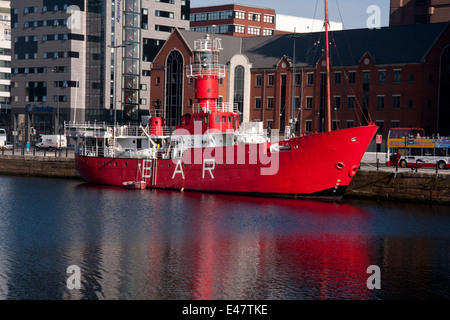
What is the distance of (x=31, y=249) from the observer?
Answer: 98.8ft

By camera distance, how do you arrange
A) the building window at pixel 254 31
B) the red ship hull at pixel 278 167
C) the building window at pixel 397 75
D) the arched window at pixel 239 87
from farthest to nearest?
the building window at pixel 254 31
the arched window at pixel 239 87
the building window at pixel 397 75
the red ship hull at pixel 278 167

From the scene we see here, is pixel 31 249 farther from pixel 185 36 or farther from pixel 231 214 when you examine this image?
pixel 185 36

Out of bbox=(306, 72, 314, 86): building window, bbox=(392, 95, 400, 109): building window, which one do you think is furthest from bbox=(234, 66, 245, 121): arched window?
bbox=(392, 95, 400, 109): building window

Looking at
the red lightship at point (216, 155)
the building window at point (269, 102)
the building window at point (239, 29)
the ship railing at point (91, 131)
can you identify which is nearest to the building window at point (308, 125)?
the building window at point (269, 102)

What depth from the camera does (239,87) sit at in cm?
9612

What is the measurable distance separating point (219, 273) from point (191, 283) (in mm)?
1881

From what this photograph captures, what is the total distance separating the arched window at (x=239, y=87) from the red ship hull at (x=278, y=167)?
148ft

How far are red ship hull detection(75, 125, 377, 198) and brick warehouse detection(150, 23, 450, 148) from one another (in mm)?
24270

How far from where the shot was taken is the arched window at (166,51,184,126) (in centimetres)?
9788

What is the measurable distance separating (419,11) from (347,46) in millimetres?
40572

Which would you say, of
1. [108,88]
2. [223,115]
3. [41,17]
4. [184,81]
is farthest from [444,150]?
[41,17]

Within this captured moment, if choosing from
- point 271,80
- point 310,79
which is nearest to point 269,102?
point 271,80

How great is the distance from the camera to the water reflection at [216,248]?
24.6 meters

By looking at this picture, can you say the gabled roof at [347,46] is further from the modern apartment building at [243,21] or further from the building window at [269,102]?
the modern apartment building at [243,21]
